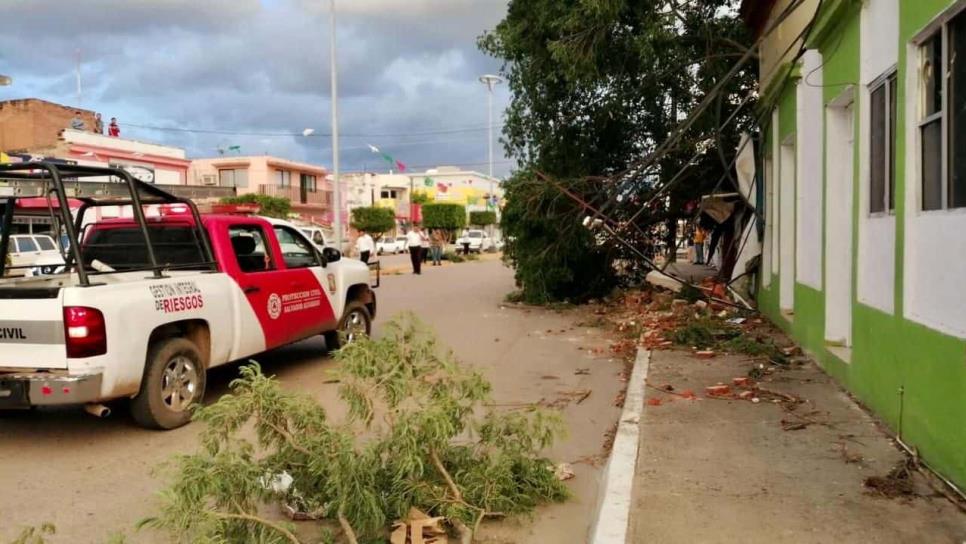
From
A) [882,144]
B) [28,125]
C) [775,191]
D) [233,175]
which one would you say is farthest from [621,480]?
[233,175]

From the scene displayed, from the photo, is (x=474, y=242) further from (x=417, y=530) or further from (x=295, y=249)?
(x=417, y=530)

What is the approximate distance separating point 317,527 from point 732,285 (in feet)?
36.0

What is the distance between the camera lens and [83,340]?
18.7 feet

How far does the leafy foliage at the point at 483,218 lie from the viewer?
237 ft

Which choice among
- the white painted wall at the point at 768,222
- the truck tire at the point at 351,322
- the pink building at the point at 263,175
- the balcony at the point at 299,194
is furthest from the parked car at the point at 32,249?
the balcony at the point at 299,194

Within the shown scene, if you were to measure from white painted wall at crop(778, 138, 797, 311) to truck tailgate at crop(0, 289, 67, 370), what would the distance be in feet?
28.1

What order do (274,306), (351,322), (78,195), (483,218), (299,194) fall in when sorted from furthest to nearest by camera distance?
(483,218)
(299,194)
(351,322)
(274,306)
(78,195)

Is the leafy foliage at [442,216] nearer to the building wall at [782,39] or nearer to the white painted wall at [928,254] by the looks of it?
the building wall at [782,39]

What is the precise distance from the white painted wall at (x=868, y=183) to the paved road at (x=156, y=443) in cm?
253

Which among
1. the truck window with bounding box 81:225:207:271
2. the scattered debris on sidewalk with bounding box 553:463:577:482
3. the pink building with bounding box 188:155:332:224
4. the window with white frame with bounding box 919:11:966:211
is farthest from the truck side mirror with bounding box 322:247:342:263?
the pink building with bounding box 188:155:332:224

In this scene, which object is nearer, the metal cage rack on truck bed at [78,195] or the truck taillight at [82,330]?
the truck taillight at [82,330]

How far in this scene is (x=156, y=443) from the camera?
6.23 metres

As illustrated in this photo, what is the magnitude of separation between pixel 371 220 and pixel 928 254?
2361 inches

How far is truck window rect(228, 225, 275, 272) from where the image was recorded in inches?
321
